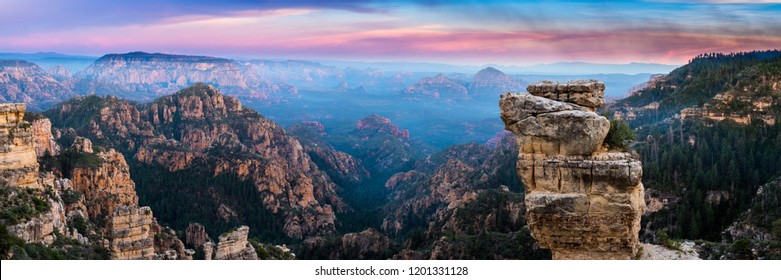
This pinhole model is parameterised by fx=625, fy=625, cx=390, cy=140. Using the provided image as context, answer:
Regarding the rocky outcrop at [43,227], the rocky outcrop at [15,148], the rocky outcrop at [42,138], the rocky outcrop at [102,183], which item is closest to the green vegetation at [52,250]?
the rocky outcrop at [43,227]

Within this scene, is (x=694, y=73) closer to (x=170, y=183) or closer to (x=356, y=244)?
(x=356, y=244)

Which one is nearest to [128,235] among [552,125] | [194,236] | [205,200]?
[552,125]

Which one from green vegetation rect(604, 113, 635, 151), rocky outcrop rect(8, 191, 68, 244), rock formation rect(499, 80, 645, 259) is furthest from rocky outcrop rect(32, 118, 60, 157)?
green vegetation rect(604, 113, 635, 151)

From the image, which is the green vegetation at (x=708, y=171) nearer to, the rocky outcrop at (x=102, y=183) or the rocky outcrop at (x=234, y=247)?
the rocky outcrop at (x=234, y=247)

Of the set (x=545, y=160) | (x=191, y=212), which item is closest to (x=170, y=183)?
(x=191, y=212)

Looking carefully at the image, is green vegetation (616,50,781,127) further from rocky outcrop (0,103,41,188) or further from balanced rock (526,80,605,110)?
rocky outcrop (0,103,41,188)

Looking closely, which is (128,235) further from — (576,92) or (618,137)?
(618,137)
